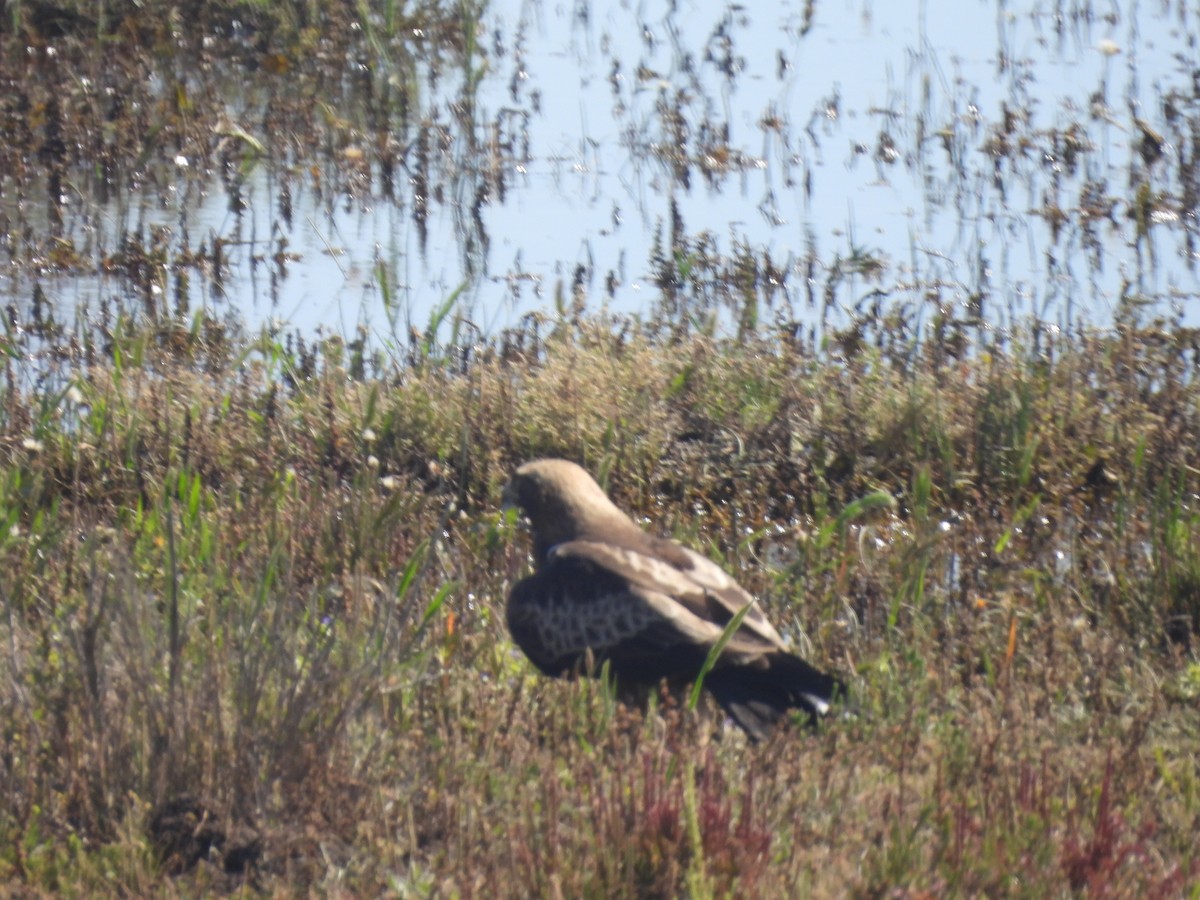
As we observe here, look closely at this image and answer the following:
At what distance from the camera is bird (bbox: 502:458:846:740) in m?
4.39

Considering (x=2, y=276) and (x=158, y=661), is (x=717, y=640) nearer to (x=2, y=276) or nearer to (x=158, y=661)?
(x=158, y=661)

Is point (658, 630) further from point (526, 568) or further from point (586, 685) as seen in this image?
→ point (526, 568)

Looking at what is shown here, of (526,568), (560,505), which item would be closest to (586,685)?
(560,505)

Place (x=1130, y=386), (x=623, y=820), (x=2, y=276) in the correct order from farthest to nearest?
(x=2, y=276) < (x=1130, y=386) < (x=623, y=820)

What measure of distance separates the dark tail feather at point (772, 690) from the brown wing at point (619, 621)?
0.18 feet

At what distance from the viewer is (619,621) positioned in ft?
15.0

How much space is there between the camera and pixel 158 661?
3883 millimetres

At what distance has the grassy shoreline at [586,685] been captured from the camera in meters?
3.54

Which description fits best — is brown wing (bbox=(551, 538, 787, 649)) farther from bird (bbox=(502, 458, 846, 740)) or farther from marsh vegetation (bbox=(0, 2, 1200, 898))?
marsh vegetation (bbox=(0, 2, 1200, 898))

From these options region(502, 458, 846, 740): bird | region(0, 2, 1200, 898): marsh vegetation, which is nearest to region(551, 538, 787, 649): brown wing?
region(502, 458, 846, 740): bird

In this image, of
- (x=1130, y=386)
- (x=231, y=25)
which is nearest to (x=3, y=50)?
(x=231, y=25)

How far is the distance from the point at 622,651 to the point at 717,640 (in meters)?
0.31

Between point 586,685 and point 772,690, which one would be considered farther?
point 586,685

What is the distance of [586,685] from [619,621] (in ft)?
0.61
